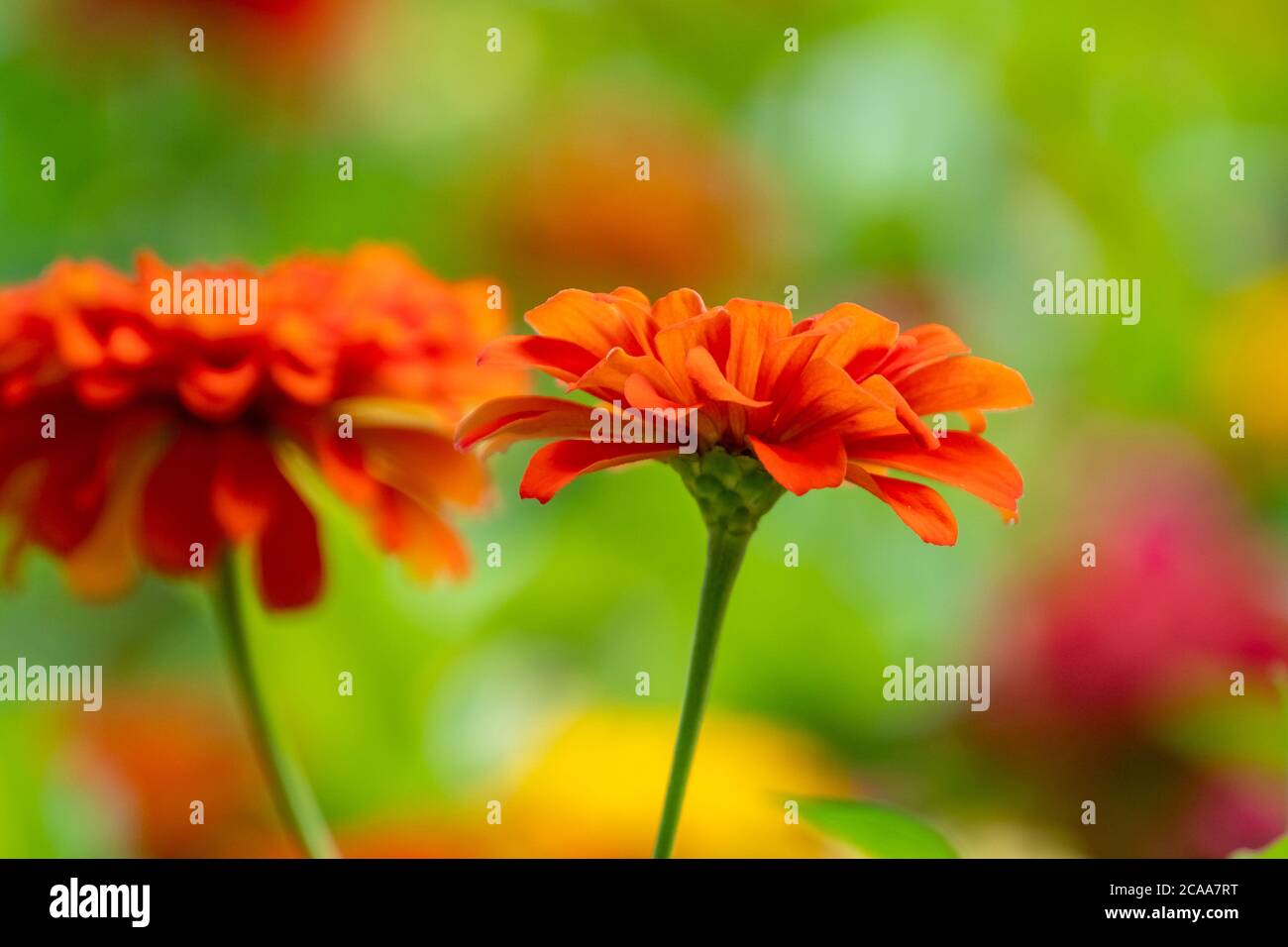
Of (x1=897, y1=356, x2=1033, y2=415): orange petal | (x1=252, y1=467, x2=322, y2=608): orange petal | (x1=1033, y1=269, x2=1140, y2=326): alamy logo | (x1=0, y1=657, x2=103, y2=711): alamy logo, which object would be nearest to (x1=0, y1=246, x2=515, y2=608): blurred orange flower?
(x1=252, y1=467, x2=322, y2=608): orange petal

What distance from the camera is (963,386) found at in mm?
241

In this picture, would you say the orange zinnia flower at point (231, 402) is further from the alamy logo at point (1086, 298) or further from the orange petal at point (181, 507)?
the alamy logo at point (1086, 298)

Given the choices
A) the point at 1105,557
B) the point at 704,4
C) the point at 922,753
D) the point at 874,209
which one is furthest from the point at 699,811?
the point at 704,4

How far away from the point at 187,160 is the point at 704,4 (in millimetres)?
293

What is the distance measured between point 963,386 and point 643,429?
0.20ft

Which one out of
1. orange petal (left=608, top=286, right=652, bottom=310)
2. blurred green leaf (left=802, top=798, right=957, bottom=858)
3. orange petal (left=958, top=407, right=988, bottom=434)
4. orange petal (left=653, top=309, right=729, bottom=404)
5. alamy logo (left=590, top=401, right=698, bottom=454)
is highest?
orange petal (left=608, top=286, right=652, bottom=310)

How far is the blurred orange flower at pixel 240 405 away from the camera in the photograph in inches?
10.8

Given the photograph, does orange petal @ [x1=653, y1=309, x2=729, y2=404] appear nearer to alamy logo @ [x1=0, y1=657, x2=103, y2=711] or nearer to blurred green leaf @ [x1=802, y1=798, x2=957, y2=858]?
blurred green leaf @ [x1=802, y1=798, x2=957, y2=858]

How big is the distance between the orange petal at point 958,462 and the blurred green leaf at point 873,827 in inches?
2.6

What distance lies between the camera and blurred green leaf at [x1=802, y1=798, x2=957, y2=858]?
0.25 m
